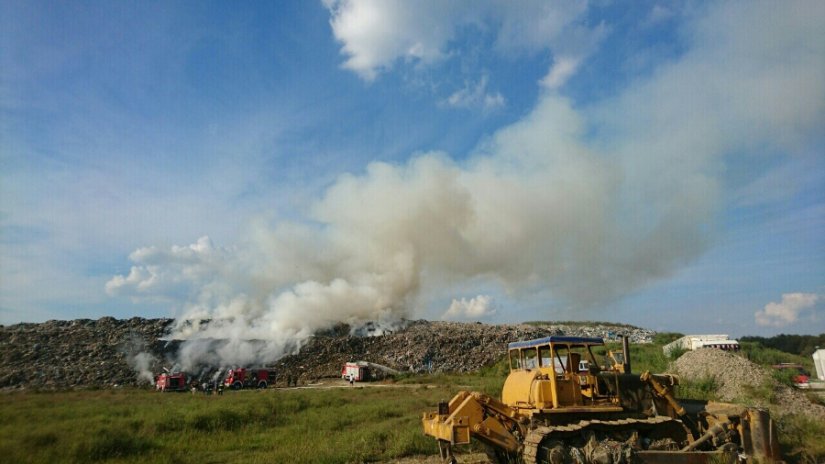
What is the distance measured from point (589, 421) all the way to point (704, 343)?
37850mm

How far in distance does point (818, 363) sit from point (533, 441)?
35.7 metres

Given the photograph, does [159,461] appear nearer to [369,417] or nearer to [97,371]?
[369,417]

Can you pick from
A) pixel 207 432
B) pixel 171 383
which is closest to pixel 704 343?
pixel 207 432

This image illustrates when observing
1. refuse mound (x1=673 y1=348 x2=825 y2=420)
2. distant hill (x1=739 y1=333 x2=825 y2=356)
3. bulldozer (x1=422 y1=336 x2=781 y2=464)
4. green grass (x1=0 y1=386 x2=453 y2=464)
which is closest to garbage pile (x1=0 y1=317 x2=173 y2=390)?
green grass (x1=0 y1=386 x2=453 y2=464)

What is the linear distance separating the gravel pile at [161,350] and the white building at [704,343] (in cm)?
1586

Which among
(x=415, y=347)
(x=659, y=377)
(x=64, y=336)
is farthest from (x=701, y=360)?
(x=64, y=336)

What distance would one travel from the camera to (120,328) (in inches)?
2258

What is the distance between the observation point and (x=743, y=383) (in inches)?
878

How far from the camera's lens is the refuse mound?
19391 millimetres

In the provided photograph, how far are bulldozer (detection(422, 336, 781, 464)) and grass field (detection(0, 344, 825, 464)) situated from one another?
→ 2.26 metres

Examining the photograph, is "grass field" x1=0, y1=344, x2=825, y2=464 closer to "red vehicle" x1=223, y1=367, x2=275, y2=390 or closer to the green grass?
the green grass

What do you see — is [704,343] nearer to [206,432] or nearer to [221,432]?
[221,432]

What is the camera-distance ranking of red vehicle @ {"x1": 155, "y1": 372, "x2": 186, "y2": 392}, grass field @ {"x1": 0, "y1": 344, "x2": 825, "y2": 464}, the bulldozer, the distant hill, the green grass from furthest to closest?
the distant hill, red vehicle @ {"x1": 155, "y1": 372, "x2": 186, "y2": 392}, the bulldozer, grass field @ {"x1": 0, "y1": 344, "x2": 825, "y2": 464}, the green grass

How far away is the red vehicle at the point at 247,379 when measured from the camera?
42031 millimetres
